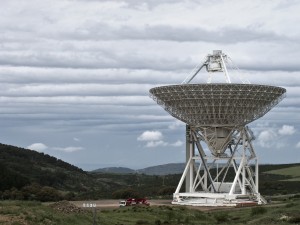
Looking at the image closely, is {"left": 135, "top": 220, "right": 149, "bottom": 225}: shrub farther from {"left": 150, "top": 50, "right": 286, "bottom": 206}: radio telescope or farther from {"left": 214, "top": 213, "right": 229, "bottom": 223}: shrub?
{"left": 150, "top": 50, "right": 286, "bottom": 206}: radio telescope

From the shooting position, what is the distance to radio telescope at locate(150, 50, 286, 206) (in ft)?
282

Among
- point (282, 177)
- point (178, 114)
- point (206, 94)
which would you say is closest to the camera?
point (206, 94)

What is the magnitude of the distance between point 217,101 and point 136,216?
24.3m

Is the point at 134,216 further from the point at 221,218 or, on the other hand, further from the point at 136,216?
the point at 221,218

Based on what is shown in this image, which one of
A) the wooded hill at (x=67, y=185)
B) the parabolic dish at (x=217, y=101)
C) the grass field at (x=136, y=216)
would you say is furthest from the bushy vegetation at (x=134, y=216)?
the wooded hill at (x=67, y=185)

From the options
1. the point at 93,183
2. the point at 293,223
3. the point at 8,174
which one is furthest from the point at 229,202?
the point at 93,183

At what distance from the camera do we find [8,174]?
14288 cm

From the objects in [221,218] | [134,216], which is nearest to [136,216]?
[134,216]

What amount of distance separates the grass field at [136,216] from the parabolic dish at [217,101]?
529 inches

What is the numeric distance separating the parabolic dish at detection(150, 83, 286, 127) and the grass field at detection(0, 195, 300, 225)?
13.4 meters

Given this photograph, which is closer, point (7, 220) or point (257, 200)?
point (7, 220)

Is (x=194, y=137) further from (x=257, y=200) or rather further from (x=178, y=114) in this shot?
(x=257, y=200)

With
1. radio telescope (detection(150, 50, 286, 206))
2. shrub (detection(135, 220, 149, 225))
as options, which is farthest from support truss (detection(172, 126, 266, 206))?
shrub (detection(135, 220, 149, 225))

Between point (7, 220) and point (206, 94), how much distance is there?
142 ft
